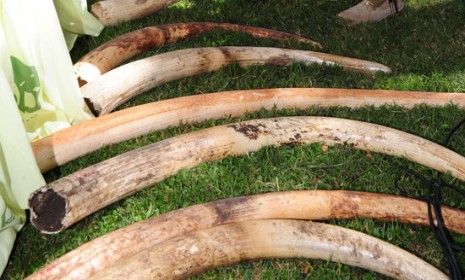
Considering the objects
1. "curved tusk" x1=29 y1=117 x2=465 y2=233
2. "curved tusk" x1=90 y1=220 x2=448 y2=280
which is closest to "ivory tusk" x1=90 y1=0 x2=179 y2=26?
"curved tusk" x1=29 y1=117 x2=465 y2=233

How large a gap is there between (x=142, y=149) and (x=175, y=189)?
255mm

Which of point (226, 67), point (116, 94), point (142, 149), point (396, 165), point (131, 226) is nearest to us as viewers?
point (131, 226)

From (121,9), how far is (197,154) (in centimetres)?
218

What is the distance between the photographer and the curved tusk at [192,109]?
3402 mm

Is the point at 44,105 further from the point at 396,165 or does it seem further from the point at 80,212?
the point at 396,165

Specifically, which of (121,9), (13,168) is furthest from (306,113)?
(121,9)

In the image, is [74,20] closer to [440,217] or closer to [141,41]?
[141,41]

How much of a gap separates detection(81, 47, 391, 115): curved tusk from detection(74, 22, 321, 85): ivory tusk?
0.74 ft

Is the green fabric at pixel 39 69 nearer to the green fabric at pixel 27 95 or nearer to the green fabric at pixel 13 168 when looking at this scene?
the green fabric at pixel 27 95

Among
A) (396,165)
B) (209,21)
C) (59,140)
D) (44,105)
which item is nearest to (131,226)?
(59,140)

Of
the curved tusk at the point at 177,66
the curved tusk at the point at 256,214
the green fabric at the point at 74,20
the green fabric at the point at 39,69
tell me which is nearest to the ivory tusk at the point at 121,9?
the green fabric at the point at 74,20

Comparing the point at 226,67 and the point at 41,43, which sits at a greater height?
the point at 41,43

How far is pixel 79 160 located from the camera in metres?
3.49

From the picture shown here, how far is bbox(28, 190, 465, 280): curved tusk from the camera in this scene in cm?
270
